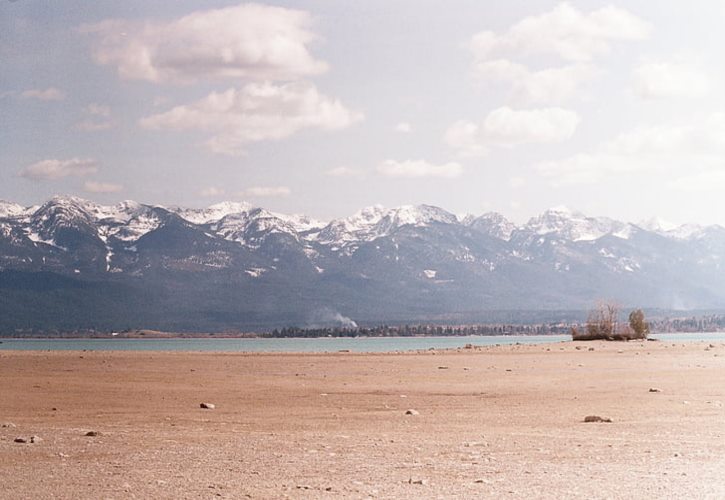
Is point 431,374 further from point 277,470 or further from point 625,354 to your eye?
point 277,470

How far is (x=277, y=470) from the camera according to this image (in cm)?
1567

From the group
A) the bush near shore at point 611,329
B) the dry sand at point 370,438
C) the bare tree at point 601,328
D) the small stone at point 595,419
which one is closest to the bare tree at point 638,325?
the bush near shore at point 611,329

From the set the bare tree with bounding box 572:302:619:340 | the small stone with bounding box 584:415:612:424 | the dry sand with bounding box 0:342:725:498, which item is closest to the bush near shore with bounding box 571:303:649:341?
the bare tree with bounding box 572:302:619:340

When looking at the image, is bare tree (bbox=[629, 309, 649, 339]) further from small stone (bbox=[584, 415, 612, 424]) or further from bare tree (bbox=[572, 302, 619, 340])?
small stone (bbox=[584, 415, 612, 424])

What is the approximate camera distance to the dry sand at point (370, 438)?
46.9 ft

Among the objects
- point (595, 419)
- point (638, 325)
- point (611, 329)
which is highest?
point (638, 325)

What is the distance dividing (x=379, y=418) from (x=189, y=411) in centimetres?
518

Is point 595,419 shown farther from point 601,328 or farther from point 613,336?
point 601,328

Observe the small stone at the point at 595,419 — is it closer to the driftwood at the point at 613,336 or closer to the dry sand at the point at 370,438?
the dry sand at the point at 370,438

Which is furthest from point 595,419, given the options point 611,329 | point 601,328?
point 601,328

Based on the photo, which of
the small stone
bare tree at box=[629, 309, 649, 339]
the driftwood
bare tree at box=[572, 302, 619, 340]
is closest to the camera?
the small stone

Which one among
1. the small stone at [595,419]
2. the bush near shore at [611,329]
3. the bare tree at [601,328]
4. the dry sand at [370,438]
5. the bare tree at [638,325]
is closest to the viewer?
the dry sand at [370,438]

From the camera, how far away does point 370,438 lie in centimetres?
1948

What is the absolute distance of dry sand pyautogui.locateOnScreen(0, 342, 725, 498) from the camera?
46.9ft
